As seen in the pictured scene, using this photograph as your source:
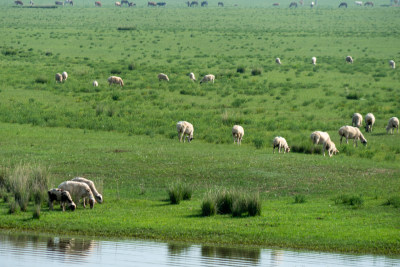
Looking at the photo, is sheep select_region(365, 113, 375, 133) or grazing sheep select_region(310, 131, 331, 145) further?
sheep select_region(365, 113, 375, 133)

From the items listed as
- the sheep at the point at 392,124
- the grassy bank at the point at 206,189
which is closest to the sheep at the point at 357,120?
the sheep at the point at 392,124

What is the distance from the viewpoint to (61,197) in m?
17.5

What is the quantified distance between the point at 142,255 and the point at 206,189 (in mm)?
6849

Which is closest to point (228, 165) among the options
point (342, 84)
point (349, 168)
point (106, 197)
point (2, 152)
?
point (349, 168)

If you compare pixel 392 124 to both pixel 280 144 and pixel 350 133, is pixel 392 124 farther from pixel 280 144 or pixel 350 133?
pixel 280 144

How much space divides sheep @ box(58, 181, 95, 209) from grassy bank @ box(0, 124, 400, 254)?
0.40m

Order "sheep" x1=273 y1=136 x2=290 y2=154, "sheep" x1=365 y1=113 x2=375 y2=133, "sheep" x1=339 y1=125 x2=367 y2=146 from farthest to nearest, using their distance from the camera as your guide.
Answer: "sheep" x1=365 y1=113 x2=375 y2=133 → "sheep" x1=339 y1=125 x2=367 y2=146 → "sheep" x1=273 y1=136 x2=290 y2=154

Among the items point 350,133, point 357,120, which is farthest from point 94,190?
point 357,120

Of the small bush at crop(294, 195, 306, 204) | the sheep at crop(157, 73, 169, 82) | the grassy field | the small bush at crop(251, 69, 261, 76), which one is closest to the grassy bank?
the grassy field

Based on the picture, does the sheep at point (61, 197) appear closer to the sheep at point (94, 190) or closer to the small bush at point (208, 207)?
the sheep at point (94, 190)

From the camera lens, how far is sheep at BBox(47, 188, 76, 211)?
17453 mm

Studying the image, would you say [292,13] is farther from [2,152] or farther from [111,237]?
[111,237]

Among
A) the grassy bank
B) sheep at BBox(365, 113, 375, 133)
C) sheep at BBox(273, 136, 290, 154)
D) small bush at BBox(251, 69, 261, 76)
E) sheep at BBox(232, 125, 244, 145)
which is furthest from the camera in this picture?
small bush at BBox(251, 69, 261, 76)

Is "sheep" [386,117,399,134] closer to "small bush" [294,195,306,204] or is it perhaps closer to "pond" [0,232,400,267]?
"small bush" [294,195,306,204]
